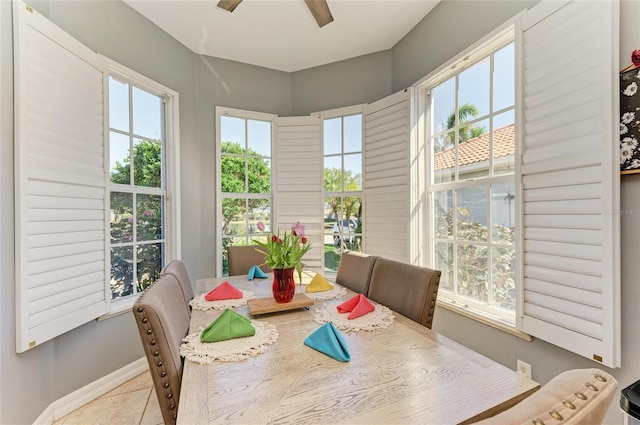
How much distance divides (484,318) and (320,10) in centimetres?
228

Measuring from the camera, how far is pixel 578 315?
132 cm

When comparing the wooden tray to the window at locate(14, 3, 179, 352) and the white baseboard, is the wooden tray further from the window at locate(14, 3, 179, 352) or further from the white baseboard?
the white baseboard

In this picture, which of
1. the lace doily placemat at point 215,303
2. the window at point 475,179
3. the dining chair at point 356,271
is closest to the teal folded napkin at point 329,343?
the lace doily placemat at point 215,303

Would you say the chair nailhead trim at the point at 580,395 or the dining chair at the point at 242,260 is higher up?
the chair nailhead trim at the point at 580,395

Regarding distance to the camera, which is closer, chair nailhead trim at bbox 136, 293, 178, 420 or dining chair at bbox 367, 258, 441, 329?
chair nailhead trim at bbox 136, 293, 178, 420

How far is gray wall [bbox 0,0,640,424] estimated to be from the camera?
139 centimetres

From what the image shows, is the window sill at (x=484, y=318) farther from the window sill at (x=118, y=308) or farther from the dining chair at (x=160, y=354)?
the window sill at (x=118, y=308)

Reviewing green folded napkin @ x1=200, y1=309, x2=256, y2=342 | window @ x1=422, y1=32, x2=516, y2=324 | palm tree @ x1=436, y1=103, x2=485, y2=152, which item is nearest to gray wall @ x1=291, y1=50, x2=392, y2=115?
window @ x1=422, y1=32, x2=516, y2=324

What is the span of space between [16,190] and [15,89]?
1.69 ft

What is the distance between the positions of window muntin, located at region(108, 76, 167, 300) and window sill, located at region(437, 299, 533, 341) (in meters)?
2.47

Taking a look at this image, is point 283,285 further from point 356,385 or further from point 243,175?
point 243,175

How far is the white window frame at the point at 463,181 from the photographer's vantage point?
1.70 m

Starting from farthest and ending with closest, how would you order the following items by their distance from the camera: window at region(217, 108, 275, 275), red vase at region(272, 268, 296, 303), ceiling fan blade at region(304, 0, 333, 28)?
window at region(217, 108, 275, 275), ceiling fan blade at region(304, 0, 333, 28), red vase at region(272, 268, 296, 303)

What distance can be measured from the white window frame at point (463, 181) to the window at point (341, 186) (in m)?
0.74
